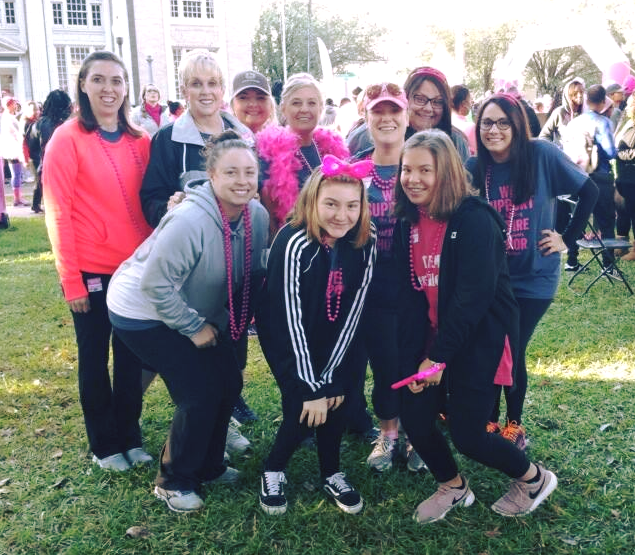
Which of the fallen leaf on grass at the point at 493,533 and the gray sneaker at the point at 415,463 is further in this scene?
the gray sneaker at the point at 415,463

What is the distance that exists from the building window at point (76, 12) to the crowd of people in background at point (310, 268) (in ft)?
129

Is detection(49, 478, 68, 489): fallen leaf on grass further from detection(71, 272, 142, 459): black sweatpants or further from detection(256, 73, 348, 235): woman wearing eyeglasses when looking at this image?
detection(256, 73, 348, 235): woman wearing eyeglasses

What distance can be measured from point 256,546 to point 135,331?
3.76 feet

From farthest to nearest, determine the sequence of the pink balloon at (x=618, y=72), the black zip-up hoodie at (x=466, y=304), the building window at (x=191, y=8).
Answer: the building window at (x=191, y=8), the pink balloon at (x=618, y=72), the black zip-up hoodie at (x=466, y=304)

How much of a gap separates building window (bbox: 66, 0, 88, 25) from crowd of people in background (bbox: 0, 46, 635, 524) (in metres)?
39.4

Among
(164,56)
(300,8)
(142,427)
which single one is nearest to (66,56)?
(164,56)

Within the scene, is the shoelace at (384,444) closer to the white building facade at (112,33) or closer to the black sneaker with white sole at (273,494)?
the black sneaker with white sole at (273,494)

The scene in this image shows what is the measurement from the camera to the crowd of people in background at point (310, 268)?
9.78ft

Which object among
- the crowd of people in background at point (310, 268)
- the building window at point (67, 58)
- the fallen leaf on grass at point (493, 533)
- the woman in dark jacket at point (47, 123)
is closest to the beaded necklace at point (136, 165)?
the crowd of people in background at point (310, 268)

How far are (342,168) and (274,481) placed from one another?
5.24 ft

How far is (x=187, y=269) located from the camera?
303cm

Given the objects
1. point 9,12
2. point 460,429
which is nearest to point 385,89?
point 460,429

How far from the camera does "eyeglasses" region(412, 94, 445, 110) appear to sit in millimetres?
A: 3662

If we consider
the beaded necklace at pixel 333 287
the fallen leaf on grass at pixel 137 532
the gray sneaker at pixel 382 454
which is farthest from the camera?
the gray sneaker at pixel 382 454
